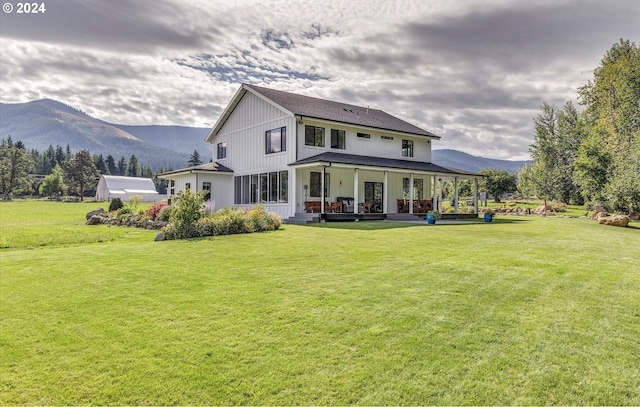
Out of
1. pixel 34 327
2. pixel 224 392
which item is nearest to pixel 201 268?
pixel 34 327

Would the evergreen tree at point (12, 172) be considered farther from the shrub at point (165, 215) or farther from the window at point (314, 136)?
the window at point (314, 136)

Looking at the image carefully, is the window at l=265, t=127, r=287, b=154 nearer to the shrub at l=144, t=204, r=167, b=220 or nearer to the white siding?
the white siding

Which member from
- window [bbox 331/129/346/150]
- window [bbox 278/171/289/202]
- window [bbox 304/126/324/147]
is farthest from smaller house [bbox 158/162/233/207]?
window [bbox 331/129/346/150]

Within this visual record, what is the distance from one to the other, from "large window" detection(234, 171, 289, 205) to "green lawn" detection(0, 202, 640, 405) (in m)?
15.2

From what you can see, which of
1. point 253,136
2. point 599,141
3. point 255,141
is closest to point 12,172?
point 253,136

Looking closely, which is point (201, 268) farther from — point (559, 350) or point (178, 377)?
point (559, 350)

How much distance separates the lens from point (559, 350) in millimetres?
3723

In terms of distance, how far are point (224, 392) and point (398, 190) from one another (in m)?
24.8

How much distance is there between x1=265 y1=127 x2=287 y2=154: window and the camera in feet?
74.8

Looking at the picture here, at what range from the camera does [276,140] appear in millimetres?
23453

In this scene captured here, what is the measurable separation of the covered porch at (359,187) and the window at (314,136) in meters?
1.02

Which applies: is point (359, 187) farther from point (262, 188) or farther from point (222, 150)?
point (222, 150)

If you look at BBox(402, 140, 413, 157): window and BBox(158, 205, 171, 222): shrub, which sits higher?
BBox(402, 140, 413, 157): window

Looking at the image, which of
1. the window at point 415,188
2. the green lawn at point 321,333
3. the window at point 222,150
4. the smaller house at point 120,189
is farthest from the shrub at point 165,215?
the smaller house at point 120,189
